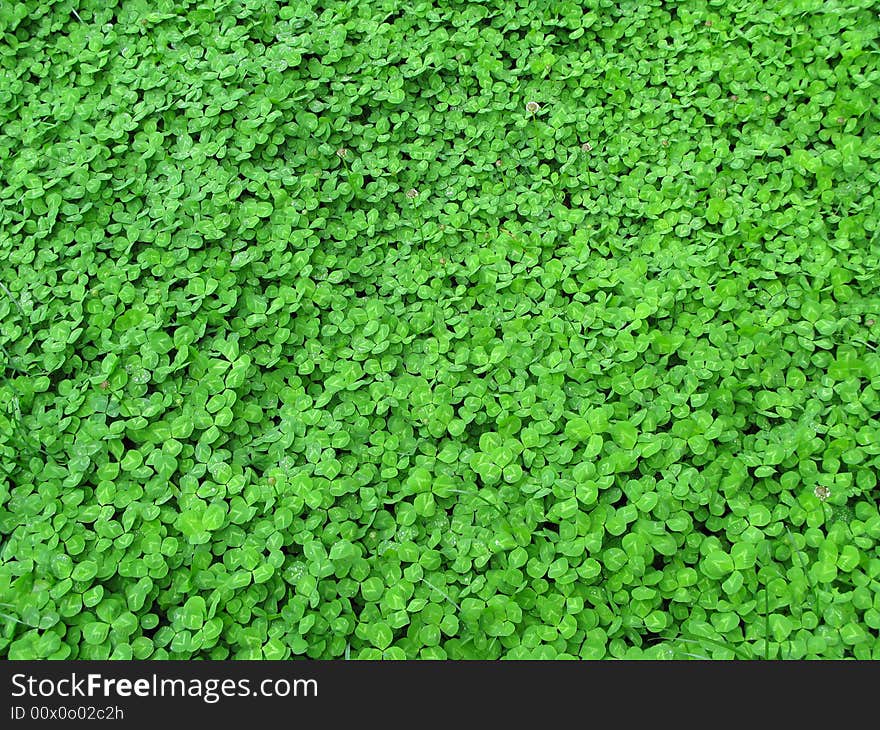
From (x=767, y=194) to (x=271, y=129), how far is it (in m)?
2.42

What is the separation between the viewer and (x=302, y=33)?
12.9 feet

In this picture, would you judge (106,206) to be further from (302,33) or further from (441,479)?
(441,479)

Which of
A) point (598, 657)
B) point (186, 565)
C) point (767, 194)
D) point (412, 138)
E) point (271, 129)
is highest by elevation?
point (271, 129)

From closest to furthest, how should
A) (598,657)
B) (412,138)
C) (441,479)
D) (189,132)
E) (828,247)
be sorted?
1. (598,657)
2. (441,479)
3. (828,247)
4. (189,132)
5. (412,138)

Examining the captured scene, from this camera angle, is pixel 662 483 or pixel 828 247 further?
pixel 828 247

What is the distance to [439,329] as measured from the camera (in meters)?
3.15

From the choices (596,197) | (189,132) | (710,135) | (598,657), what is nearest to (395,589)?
(598,657)

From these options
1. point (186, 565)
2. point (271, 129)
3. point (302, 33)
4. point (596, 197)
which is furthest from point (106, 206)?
point (596, 197)

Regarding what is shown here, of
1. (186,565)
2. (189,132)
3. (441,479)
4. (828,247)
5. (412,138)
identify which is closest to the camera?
(186,565)

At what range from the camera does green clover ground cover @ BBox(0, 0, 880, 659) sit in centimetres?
245

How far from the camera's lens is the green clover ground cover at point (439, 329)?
2.45m

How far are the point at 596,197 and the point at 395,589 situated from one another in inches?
86.9

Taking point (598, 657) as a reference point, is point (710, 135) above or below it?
above

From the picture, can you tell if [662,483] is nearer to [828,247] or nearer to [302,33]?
[828,247]
